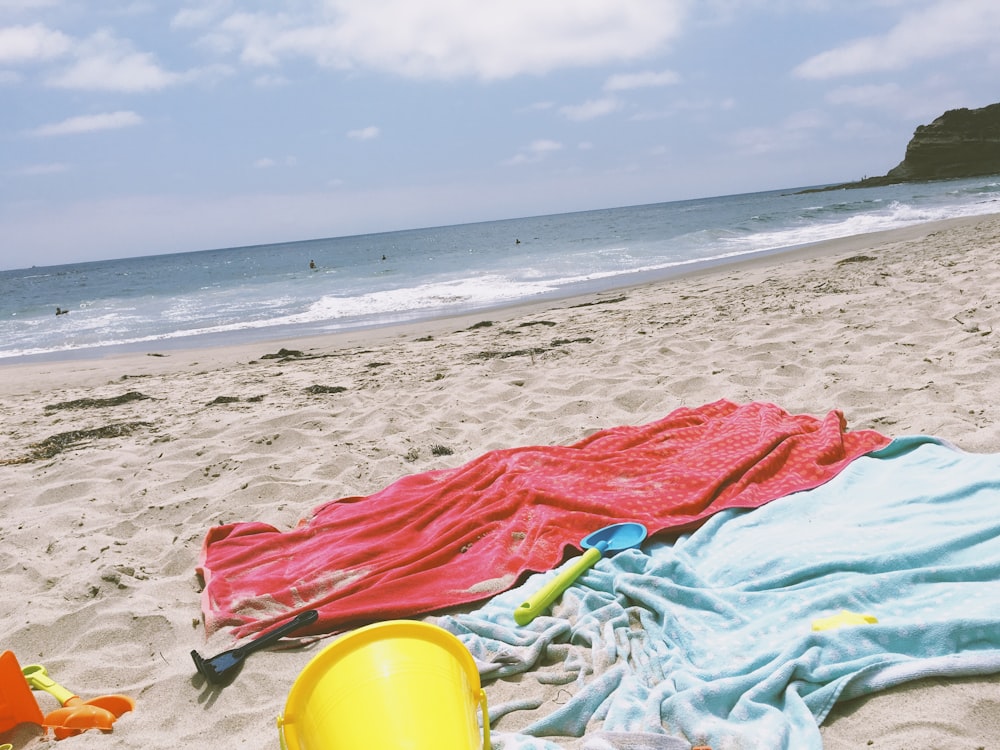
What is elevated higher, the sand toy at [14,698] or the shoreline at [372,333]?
the shoreline at [372,333]

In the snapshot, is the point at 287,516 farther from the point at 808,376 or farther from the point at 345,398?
the point at 808,376

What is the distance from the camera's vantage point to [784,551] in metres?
2.79

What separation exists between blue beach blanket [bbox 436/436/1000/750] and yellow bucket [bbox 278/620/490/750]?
41 centimetres

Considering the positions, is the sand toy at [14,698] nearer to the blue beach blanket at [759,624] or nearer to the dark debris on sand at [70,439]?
the blue beach blanket at [759,624]

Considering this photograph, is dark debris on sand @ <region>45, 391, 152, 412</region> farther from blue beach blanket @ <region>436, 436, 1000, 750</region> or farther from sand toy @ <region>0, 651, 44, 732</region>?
blue beach blanket @ <region>436, 436, 1000, 750</region>

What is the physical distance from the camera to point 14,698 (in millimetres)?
2330

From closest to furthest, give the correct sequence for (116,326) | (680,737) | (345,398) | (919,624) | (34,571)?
(680,737)
(919,624)
(34,571)
(345,398)
(116,326)

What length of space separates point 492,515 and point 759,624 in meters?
1.48

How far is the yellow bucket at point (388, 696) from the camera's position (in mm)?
1569

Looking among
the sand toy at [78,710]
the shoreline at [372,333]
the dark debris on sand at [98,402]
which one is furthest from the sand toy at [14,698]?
the shoreline at [372,333]

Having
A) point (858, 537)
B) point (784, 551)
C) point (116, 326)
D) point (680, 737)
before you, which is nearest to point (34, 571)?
point (680, 737)

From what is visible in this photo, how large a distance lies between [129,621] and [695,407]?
358cm

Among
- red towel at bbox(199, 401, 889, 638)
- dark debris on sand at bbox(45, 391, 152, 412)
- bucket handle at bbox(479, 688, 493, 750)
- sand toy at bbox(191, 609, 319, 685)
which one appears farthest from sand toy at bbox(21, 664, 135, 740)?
dark debris on sand at bbox(45, 391, 152, 412)

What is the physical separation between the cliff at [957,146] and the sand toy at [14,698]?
67398mm
